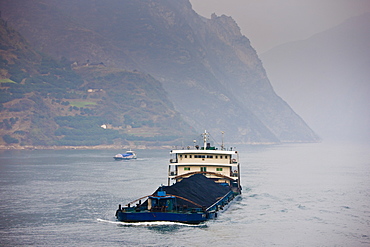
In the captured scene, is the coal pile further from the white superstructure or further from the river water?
the white superstructure

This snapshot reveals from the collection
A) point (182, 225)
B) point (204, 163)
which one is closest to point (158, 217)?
point (182, 225)

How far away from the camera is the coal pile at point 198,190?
209 ft

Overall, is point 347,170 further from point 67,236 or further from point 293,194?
point 67,236

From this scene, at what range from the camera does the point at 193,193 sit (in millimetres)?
66562

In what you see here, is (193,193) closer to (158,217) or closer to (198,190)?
(198,190)

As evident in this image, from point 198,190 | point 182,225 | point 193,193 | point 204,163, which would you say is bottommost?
point 182,225

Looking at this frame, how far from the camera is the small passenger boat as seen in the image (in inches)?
2272

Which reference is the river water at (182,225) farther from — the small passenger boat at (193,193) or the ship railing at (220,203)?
the ship railing at (220,203)

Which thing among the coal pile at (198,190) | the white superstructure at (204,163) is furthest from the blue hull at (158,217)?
the white superstructure at (204,163)

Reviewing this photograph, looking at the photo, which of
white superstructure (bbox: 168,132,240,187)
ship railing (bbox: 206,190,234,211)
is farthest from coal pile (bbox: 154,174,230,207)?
white superstructure (bbox: 168,132,240,187)

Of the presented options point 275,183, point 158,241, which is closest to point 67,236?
point 158,241

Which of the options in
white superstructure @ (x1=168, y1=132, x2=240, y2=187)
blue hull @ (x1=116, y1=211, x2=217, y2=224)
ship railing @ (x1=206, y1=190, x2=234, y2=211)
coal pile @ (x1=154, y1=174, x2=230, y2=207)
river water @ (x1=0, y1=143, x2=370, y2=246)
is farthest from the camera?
white superstructure @ (x1=168, y1=132, x2=240, y2=187)

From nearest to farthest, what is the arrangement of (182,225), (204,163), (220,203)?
1. (182,225)
2. (220,203)
3. (204,163)

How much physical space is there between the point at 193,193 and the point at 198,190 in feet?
7.47
